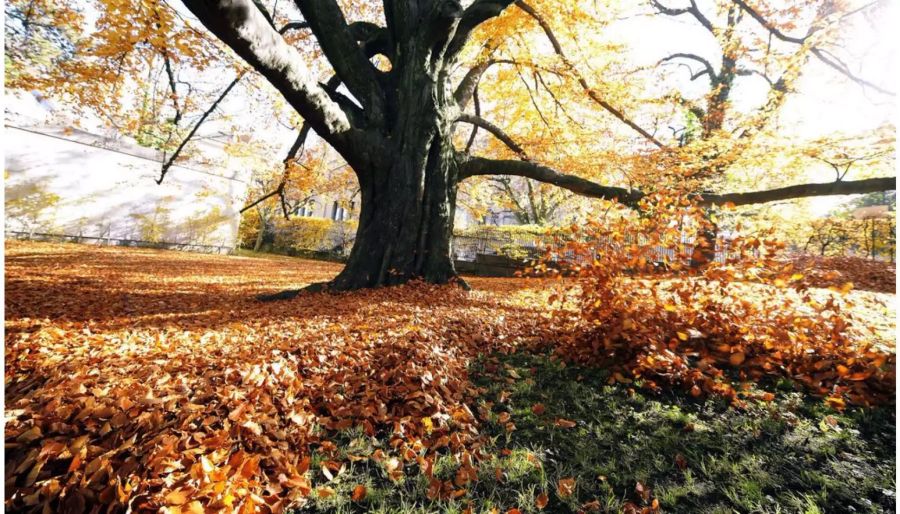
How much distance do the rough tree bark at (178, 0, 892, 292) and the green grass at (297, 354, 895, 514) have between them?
3.84 m

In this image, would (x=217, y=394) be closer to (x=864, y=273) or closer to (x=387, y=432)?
(x=387, y=432)

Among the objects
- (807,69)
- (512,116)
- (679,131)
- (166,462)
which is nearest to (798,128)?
(807,69)

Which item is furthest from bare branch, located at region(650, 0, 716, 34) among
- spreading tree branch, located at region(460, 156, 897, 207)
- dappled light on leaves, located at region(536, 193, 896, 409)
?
dappled light on leaves, located at region(536, 193, 896, 409)

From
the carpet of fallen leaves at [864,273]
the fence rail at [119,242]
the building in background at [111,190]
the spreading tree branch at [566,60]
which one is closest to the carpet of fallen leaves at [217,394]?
the spreading tree branch at [566,60]

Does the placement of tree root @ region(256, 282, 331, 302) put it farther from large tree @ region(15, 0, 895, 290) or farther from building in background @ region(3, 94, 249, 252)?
building in background @ region(3, 94, 249, 252)

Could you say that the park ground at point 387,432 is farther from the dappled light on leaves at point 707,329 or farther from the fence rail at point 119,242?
the fence rail at point 119,242

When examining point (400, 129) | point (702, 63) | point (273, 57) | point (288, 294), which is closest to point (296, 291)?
point (288, 294)

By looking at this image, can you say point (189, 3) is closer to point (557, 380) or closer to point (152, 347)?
point (152, 347)

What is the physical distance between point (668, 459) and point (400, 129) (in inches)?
218

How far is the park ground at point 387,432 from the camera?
1681 mm

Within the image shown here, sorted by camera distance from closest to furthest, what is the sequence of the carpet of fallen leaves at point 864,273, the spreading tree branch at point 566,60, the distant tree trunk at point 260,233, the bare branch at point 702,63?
the spreading tree branch at point 566,60, the carpet of fallen leaves at point 864,273, the bare branch at point 702,63, the distant tree trunk at point 260,233

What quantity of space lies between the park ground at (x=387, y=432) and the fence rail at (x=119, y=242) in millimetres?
12633

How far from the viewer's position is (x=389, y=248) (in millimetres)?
6152

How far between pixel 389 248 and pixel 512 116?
694 cm
